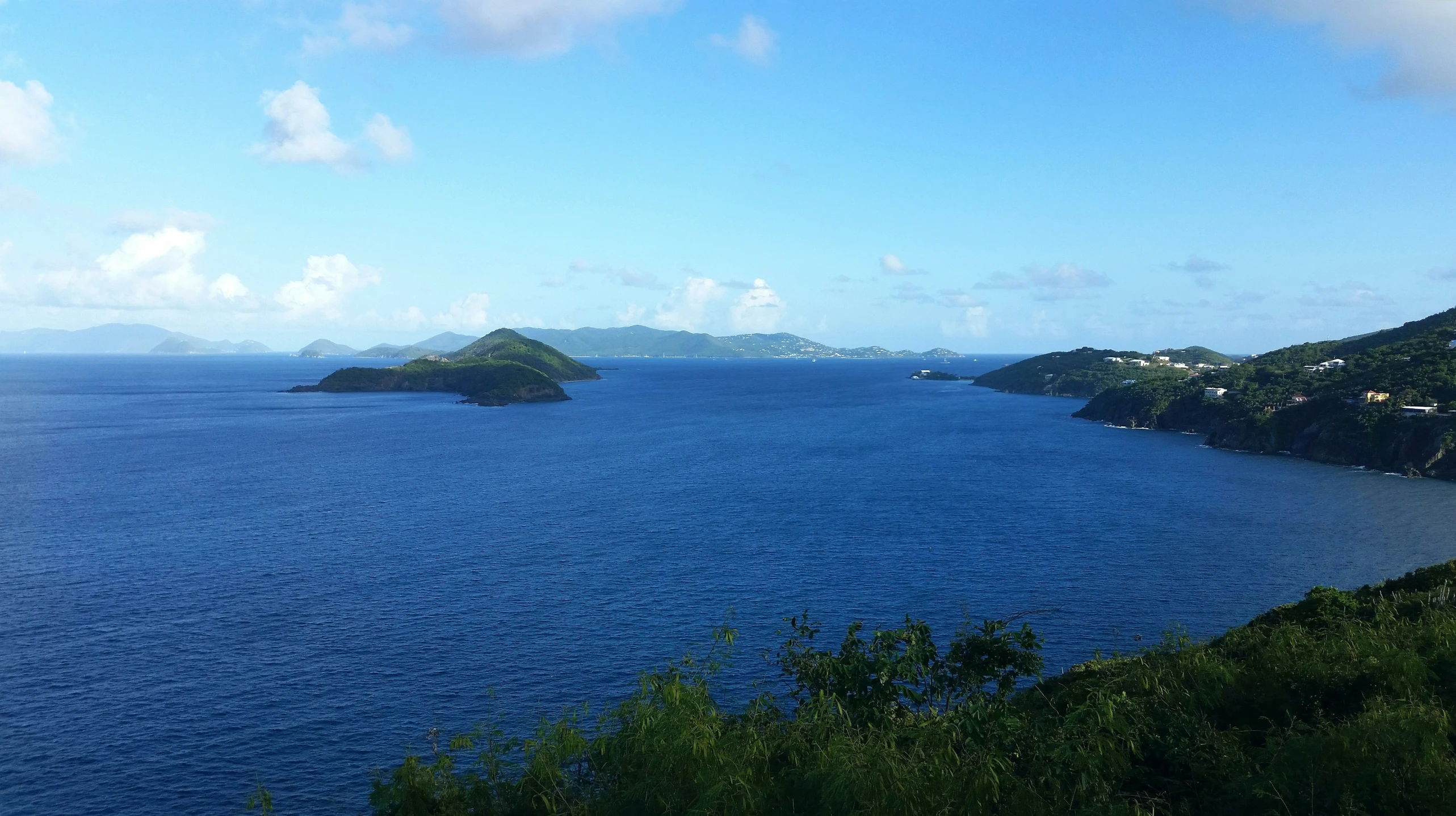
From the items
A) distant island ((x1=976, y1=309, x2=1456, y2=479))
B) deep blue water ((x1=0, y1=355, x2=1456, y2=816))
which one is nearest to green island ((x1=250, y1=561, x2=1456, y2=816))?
deep blue water ((x1=0, y1=355, x2=1456, y2=816))

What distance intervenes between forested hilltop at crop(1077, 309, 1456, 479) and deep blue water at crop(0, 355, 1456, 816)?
12062 mm

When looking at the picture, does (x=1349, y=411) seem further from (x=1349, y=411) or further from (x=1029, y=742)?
(x=1029, y=742)

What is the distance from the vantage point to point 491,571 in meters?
75.0

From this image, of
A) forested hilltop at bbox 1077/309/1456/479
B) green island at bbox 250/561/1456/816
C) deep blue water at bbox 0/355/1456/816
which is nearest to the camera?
green island at bbox 250/561/1456/816

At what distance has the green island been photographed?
21031 millimetres

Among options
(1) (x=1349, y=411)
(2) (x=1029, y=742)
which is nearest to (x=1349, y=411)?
(1) (x=1349, y=411)

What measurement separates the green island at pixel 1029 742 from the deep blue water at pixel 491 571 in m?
10.0

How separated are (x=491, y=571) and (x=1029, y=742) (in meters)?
57.2

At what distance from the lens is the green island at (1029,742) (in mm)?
21031

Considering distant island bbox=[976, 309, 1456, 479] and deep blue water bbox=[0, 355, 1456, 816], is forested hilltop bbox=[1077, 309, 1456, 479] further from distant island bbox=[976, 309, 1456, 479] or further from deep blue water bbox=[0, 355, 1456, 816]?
deep blue water bbox=[0, 355, 1456, 816]

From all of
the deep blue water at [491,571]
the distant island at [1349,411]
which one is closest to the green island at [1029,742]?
the deep blue water at [491,571]

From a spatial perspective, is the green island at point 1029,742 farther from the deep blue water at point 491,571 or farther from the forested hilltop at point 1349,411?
the forested hilltop at point 1349,411

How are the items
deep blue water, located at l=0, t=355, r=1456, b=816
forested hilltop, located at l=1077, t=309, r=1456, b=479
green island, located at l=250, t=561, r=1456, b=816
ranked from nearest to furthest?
1. green island, located at l=250, t=561, r=1456, b=816
2. deep blue water, located at l=0, t=355, r=1456, b=816
3. forested hilltop, located at l=1077, t=309, r=1456, b=479

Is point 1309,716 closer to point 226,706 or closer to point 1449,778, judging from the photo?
point 1449,778
